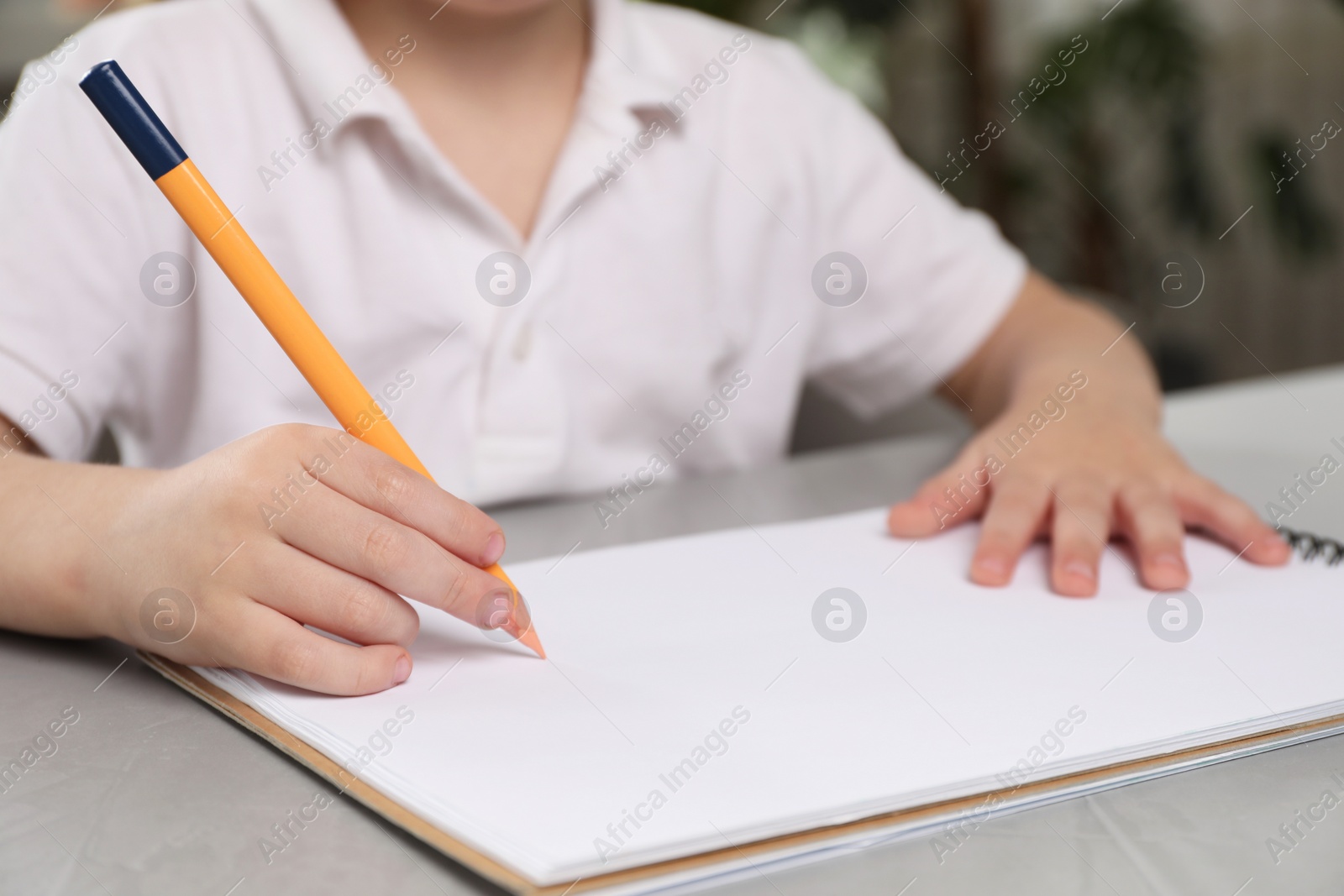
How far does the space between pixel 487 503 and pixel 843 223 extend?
356 millimetres

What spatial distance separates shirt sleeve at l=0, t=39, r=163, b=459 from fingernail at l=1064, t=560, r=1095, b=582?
0.48m

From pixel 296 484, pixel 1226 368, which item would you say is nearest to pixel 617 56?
pixel 296 484

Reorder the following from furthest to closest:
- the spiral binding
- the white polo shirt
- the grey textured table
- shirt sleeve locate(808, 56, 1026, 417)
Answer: shirt sleeve locate(808, 56, 1026, 417), the white polo shirt, the spiral binding, the grey textured table

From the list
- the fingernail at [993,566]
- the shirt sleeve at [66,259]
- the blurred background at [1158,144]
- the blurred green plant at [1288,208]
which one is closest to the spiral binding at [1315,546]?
the fingernail at [993,566]

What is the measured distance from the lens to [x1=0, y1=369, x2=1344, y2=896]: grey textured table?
0.27 meters

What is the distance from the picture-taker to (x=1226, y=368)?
2363mm

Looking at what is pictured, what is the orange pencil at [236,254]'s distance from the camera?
1.24ft

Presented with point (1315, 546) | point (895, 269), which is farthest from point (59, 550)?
point (895, 269)

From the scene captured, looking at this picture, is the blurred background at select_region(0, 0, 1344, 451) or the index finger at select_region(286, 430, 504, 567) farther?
the blurred background at select_region(0, 0, 1344, 451)

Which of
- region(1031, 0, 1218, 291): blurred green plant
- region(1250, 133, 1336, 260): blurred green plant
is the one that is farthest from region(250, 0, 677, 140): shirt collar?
region(1250, 133, 1336, 260): blurred green plant

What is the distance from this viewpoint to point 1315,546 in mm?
483

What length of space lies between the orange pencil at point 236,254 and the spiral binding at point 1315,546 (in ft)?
1.05

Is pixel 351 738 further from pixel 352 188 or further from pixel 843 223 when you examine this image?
pixel 843 223

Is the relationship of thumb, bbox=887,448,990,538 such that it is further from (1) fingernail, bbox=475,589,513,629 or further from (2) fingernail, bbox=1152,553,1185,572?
(1) fingernail, bbox=475,589,513,629
